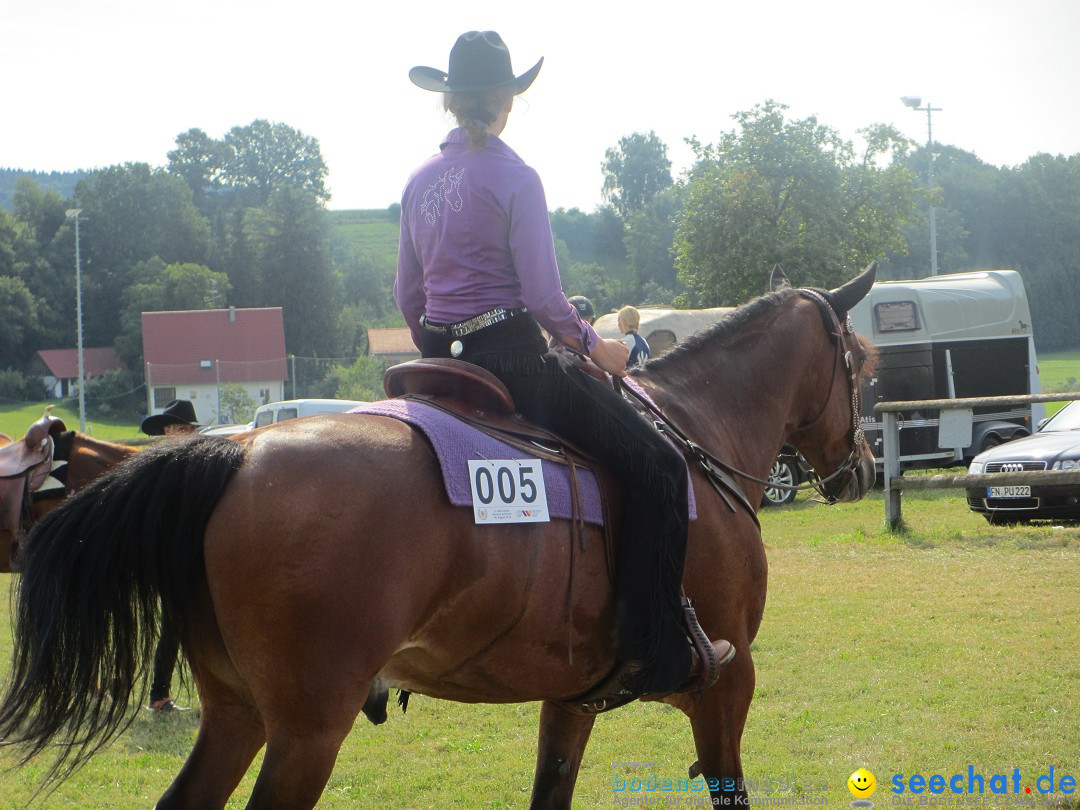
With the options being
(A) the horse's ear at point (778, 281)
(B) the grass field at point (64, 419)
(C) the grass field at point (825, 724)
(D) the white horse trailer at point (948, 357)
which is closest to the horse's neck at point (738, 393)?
(A) the horse's ear at point (778, 281)

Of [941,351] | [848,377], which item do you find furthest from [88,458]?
[941,351]

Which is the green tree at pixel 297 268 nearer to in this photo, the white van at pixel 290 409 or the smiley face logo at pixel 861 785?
the white van at pixel 290 409

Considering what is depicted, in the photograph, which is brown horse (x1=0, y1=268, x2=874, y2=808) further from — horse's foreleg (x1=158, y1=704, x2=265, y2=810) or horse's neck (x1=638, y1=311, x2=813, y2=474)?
horse's neck (x1=638, y1=311, x2=813, y2=474)

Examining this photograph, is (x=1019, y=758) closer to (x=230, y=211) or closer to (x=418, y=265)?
(x=418, y=265)

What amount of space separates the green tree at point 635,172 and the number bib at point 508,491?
99.8m

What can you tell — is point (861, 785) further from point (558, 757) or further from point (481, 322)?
point (481, 322)

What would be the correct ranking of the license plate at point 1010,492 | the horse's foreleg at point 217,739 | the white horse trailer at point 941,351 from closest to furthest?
the horse's foreleg at point 217,739 < the license plate at point 1010,492 < the white horse trailer at point 941,351

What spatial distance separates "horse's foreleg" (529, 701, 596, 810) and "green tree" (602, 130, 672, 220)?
99.1m

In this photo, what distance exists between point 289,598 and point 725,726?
1.90 metres

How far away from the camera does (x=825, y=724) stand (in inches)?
228

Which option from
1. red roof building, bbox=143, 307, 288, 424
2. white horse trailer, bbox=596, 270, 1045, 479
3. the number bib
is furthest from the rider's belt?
red roof building, bbox=143, 307, 288, 424

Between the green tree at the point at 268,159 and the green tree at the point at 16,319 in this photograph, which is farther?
the green tree at the point at 268,159

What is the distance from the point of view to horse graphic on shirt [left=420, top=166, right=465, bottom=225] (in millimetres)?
3422

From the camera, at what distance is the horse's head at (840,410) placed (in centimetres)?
493
